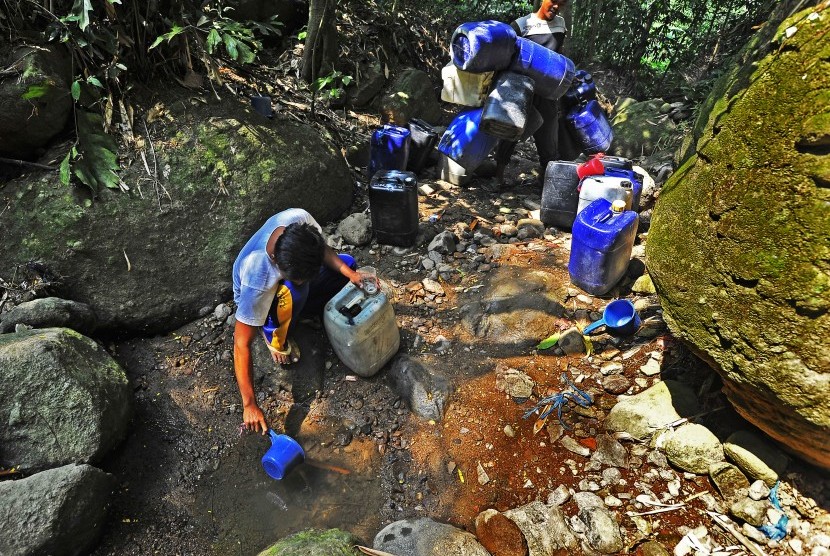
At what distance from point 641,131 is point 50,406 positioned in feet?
20.5

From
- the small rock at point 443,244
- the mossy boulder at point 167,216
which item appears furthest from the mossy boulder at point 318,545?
the small rock at point 443,244

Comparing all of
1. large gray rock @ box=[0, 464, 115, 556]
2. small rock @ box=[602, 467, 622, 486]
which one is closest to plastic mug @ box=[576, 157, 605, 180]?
small rock @ box=[602, 467, 622, 486]

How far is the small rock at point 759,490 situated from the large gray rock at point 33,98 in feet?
15.5

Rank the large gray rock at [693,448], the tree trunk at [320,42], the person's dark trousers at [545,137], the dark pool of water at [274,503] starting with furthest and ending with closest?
1. the tree trunk at [320,42]
2. the person's dark trousers at [545,137]
3. the dark pool of water at [274,503]
4. the large gray rock at [693,448]

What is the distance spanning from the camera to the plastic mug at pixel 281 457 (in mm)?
2570

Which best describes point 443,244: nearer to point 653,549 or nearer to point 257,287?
point 257,287

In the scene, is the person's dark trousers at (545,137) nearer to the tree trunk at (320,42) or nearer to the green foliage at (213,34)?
the tree trunk at (320,42)

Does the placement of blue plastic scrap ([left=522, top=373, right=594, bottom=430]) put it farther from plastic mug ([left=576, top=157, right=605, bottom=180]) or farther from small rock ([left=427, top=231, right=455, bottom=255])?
plastic mug ([left=576, top=157, right=605, bottom=180])

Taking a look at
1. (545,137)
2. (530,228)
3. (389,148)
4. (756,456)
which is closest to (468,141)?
(389,148)

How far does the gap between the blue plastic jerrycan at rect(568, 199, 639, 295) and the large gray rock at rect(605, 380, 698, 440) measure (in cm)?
97

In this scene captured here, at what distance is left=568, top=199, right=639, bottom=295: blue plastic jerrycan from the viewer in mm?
3359

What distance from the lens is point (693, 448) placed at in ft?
7.92

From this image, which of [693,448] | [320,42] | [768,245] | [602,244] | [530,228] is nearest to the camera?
[768,245]

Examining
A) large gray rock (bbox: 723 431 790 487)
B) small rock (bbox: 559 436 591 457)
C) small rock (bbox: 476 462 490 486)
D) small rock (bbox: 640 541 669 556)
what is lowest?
small rock (bbox: 476 462 490 486)
